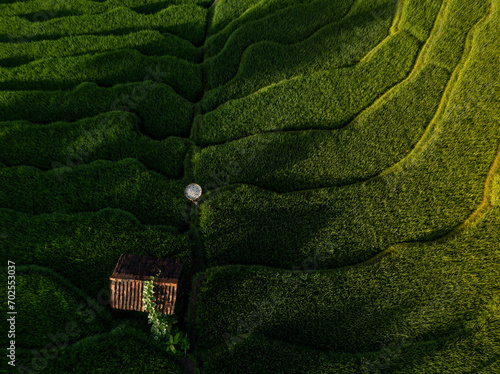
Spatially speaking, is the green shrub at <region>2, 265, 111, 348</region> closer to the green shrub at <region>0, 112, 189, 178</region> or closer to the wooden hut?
the wooden hut

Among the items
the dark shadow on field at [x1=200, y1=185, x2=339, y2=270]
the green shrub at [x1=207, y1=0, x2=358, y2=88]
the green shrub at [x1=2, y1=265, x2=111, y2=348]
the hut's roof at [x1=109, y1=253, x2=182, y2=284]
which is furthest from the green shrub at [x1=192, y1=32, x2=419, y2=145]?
the green shrub at [x1=2, y1=265, x2=111, y2=348]

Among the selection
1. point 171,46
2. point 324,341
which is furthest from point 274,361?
point 171,46

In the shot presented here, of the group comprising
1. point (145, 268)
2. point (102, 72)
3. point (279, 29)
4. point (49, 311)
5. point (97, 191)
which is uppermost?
point (279, 29)

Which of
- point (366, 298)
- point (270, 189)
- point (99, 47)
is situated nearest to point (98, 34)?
point (99, 47)

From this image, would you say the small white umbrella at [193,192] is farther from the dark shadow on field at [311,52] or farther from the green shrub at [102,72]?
the green shrub at [102,72]

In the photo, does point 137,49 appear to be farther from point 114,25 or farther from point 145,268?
point 145,268

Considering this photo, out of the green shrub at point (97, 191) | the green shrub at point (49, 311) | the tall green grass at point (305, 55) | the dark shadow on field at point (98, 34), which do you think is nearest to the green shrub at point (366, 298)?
the green shrub at point (97, 191)
